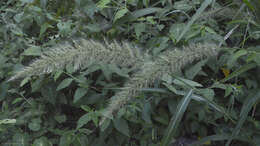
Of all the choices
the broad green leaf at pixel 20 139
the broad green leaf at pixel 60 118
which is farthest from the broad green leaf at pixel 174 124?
the broad green leaf at pixel 20 139

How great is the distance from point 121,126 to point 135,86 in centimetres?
44

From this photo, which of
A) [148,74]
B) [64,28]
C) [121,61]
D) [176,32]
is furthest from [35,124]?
[176,32]

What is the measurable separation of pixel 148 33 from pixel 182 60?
2.62ft

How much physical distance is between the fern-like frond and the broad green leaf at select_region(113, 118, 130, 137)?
1.45ft

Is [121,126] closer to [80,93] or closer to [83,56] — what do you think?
[80,93]

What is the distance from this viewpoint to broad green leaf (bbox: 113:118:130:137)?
1.47 metres

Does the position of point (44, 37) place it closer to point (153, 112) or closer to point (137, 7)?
point (137, 7)

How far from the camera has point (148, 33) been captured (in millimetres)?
1954

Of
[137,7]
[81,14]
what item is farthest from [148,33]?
[81,14]

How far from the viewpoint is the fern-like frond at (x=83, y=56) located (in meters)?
1.05

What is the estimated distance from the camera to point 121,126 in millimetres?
1486

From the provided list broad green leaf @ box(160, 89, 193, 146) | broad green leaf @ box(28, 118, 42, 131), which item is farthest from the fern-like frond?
broad green leaf @ box(28, 118, 42, 131)

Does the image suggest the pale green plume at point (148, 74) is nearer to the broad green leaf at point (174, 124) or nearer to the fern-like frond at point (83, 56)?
the fern-like frond at point (83, 56)

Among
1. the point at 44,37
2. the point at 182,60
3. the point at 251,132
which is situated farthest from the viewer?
the point at 44,37
